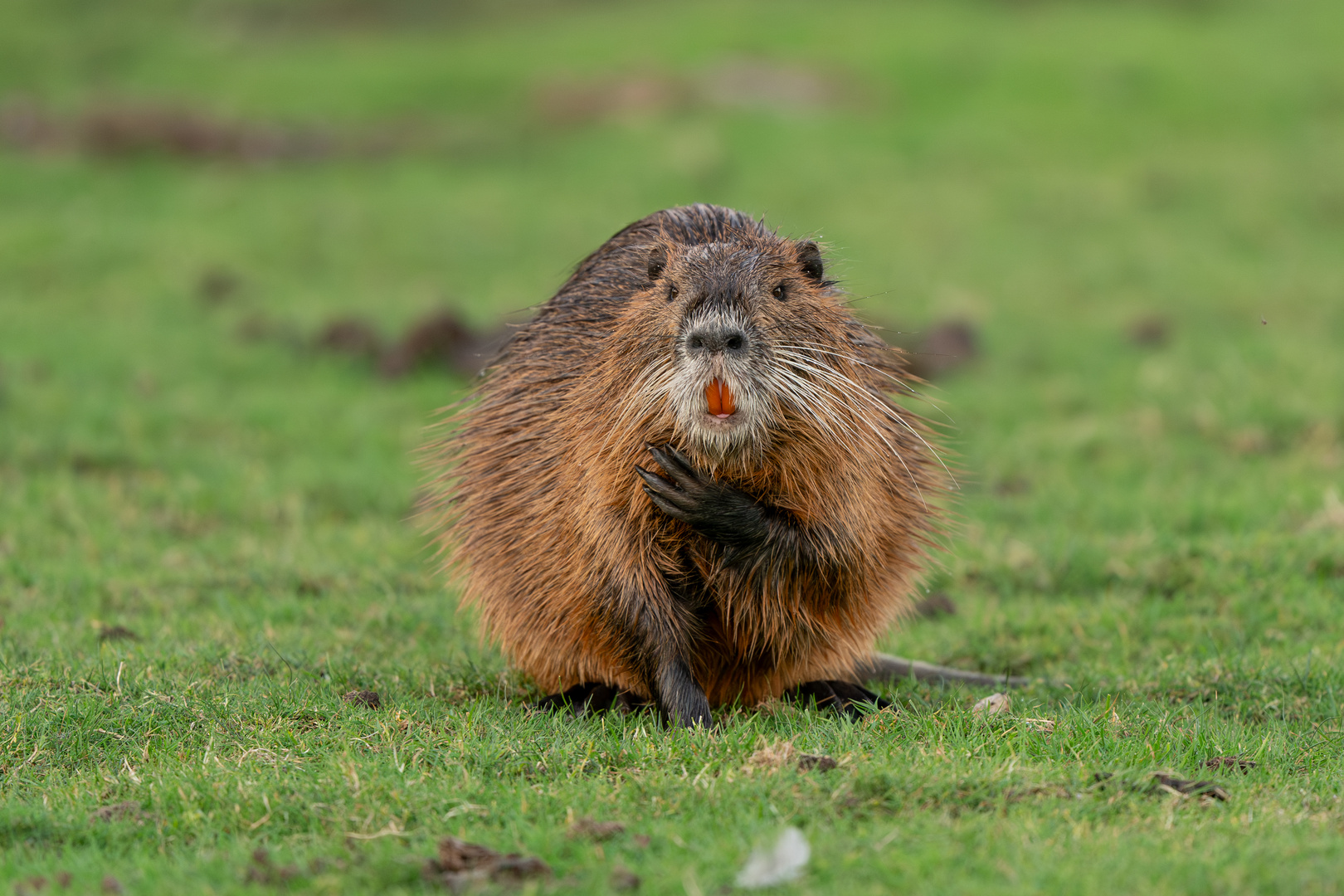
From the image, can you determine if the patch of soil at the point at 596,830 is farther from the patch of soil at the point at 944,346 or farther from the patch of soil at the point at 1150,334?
the patch of soil at the point at 1150,334

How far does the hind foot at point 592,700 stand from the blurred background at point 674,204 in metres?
1.07

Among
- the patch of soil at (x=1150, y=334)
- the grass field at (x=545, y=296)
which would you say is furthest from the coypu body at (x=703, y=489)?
the patch of soil at (x=1150, y=334)

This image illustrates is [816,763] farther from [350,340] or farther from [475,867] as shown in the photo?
[350,340]

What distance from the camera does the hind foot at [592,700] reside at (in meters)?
4.56

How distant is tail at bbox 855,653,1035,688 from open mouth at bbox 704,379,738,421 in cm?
134

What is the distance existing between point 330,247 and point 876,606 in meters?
9.53

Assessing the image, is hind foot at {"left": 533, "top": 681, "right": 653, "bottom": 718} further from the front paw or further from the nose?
the nose

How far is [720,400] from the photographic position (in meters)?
4.06

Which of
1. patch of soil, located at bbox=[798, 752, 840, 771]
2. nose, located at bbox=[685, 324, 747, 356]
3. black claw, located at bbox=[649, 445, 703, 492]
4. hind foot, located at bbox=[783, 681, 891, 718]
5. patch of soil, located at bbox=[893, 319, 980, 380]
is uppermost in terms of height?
nose, located at bbox=[685, 324, 747, 356]

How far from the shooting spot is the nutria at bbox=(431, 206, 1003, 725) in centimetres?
418

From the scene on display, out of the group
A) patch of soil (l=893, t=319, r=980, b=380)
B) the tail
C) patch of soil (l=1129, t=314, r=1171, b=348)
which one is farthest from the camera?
patch of soil (l=1129, t=314, r=1171, b=348)

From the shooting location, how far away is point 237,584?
632 cm

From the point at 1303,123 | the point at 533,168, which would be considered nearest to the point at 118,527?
the point at 533,168

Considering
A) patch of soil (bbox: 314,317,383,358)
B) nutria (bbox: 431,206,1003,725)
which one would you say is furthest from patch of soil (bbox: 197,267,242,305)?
nutria (bbox: 431,206,1003,725)
